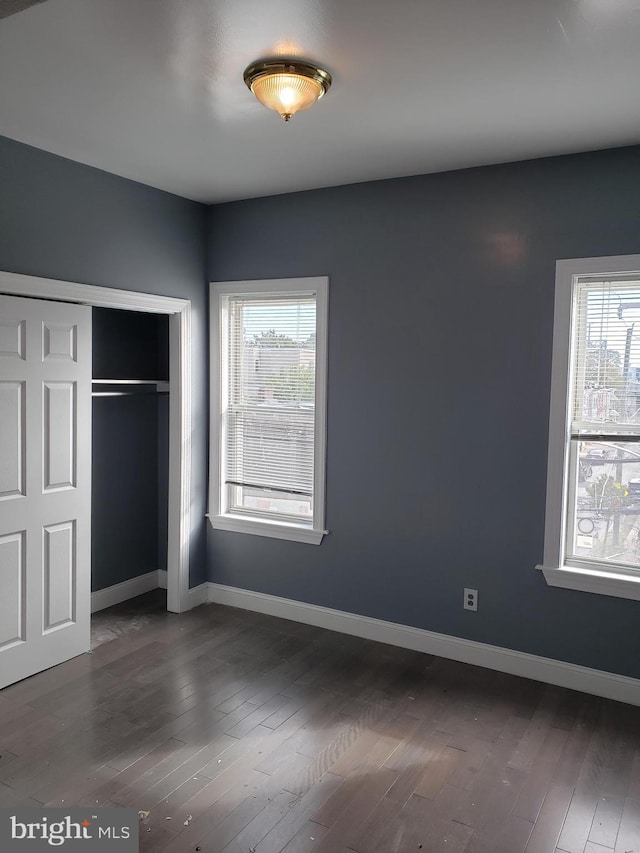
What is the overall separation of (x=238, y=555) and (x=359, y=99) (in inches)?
119

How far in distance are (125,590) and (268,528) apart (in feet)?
3.92

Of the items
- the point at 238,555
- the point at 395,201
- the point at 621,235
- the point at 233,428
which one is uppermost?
the point at 395,201

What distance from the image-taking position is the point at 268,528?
4492 mm

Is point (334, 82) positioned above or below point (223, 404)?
→ above

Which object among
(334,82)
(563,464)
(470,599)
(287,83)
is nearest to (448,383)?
(563,464)

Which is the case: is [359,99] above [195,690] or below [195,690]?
above

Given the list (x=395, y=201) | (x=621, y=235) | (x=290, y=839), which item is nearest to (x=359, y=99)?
(x=395, y=201)

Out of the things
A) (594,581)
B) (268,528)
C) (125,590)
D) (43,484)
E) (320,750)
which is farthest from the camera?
(125,590)

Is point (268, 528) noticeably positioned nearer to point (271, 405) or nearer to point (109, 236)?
point (271, 405)

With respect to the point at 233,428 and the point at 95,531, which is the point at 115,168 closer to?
the point at 233,428

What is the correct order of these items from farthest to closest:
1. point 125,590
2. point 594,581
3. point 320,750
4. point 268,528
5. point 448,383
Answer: point 125,590
point 268,528
point 448,383
point 594,581
point 320,750

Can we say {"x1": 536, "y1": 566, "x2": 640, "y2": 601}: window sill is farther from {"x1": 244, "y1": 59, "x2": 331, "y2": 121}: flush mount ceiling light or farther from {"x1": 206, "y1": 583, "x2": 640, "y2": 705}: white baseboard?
{"x1": 244, "y1": 59, "x2": 331, "y2": 121}: flush mount ceiling light

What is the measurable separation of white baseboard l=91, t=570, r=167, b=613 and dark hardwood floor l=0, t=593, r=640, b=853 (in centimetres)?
57

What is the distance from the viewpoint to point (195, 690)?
3.49 m
